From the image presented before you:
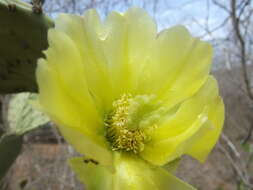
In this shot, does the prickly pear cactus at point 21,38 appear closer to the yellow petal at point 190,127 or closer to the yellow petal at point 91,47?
the yellow petal at point 91,47

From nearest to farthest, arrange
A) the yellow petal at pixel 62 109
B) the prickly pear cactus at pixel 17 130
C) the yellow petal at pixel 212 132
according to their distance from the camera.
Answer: the yellow petal at pixel 62 109 < the yellow petal at pixel 212 132 < the prickly pear cactus at pixel 17 130

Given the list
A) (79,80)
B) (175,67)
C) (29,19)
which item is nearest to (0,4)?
(29,19)

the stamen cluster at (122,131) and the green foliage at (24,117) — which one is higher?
the stamen cluster at (122,131)

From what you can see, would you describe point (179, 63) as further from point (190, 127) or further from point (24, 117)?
point (24, 117)

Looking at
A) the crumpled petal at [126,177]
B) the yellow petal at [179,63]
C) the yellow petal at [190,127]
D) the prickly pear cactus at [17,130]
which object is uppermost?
the yellow petal at [179,63]

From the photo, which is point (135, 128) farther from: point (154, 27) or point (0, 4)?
point (0, 4)

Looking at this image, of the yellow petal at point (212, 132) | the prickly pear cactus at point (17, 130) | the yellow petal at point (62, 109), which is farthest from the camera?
the prickly pear cactus at point (17, 130)

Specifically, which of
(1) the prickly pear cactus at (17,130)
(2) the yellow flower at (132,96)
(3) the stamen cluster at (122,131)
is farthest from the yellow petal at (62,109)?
(1) the prickly pear cactus at (17,130)
